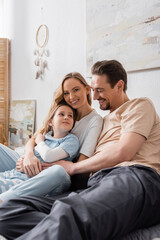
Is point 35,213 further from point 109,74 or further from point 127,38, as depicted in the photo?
point 127,38

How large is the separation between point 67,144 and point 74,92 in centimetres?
37

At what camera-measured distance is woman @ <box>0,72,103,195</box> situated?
1.66 m

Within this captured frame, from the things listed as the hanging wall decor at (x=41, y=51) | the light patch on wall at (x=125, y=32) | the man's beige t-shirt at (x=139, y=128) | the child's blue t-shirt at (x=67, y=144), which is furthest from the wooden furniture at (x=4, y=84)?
the man's beige t-shirt at (x=139, y=128)

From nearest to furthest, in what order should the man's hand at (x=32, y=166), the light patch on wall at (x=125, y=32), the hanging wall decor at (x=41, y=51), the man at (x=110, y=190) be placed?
the man at (x=110, y=190)
the man's hand at (x=32, y=166)
the light patch on wall at (x=125, y=32)
the hanging wall decor at (x=41, y=51)

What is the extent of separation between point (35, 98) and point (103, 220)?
8.64ft

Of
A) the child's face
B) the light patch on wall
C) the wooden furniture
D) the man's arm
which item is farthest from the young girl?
the wooden furniture

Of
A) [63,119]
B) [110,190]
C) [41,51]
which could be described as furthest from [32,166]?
[41,51]

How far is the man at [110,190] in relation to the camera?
0.92 metres

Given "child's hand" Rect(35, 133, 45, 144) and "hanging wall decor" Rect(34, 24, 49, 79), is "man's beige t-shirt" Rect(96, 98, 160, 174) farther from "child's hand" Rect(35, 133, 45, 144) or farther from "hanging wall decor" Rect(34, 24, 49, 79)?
"hanging wall decor" Rect(34, 24, 49, 79)

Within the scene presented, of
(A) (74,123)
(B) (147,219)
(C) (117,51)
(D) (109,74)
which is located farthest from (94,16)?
(B) (147,219)

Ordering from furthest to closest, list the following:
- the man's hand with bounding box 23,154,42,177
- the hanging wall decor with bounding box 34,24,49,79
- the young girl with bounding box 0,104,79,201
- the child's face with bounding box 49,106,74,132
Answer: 1. the hanging wall decor with bounding box 34,24,49,79
2. the child's face with bounding box 49,106,74,132
3. the man's hand with bounding box 23,154,42,177
4. the young girl with bounding box 0,104,79,201

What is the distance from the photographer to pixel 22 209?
41.9 inches

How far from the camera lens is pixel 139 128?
1459 millimetres

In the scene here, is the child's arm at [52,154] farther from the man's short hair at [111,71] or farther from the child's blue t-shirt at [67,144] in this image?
the man's short hair at [111,71]
